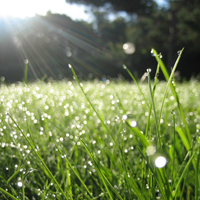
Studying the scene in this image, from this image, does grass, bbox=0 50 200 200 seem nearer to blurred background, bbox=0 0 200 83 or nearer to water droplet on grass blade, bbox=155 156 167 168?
water droplet on grass blade, bbox=155 156 167 168

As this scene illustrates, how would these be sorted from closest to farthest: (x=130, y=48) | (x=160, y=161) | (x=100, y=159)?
(x=160, y=161), (x=100, y=159), (x=130, y=48)

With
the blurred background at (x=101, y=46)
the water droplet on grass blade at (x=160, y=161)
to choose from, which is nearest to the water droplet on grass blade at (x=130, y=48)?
the blurred background at (x=101, y=46)

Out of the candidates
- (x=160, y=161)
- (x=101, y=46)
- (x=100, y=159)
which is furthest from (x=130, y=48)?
(x=160, y=161)

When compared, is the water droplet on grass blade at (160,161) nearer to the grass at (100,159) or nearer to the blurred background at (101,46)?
the grass at (100,159)

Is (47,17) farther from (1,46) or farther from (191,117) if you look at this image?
(191,117)

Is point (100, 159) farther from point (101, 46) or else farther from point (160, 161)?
point (101, 46)

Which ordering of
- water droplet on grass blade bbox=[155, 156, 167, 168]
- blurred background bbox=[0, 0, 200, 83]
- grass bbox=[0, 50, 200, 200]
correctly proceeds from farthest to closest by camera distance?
blurred background bbox=[0, 0, 200, 83] → grass bbox=[0, 50, 200, 200] → water droplet on grass blade bbox=[155, 156, 167, 168]

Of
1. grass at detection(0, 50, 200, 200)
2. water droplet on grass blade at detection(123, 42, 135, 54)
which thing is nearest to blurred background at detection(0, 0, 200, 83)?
water droplet on grass blade at detection(123, 42, 135, 54)

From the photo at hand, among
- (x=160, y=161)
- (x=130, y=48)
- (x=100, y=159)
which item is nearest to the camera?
(x=160, y=161)

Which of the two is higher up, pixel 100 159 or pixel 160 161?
pixel 160 161
